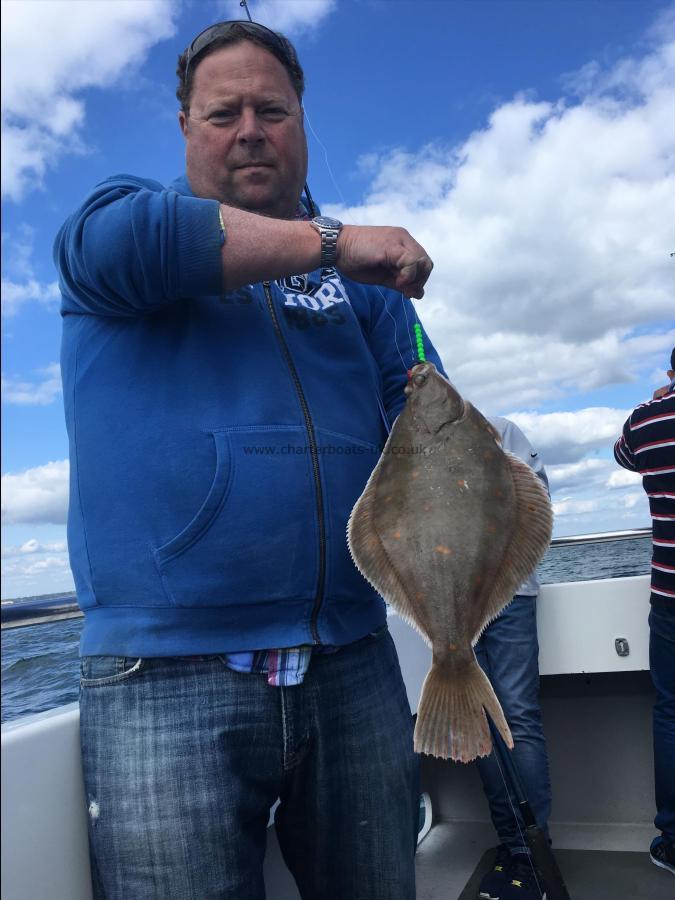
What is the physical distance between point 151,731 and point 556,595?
125 inches

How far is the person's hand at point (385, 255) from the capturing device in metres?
1.63

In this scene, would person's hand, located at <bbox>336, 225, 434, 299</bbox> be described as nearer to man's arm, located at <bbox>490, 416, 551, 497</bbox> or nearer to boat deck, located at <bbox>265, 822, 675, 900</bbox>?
man's arm, located at <bbox>490, 416, 551, 497</bbox>

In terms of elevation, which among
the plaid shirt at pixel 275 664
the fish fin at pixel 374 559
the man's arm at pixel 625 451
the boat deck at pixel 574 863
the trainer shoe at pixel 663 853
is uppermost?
the man's arm at pixel 625 451

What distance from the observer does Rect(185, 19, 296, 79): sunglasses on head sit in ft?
6.50

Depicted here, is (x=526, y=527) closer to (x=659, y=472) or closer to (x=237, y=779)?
(x=237, y=779)

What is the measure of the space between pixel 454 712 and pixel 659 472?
279 cm

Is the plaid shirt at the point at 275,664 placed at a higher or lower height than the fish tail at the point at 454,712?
higher

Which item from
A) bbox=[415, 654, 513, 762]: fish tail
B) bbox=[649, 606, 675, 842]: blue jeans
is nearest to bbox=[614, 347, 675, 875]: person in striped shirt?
bbox=[649, 606, 675, 842]: blue jeans

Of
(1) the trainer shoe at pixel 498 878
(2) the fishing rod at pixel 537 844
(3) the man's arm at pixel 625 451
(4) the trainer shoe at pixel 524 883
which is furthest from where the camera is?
(3) the man's arm at pixel 625 451

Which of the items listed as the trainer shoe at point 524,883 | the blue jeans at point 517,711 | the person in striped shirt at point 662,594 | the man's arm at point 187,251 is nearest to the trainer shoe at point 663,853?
the person in striped shirt at point 662,594

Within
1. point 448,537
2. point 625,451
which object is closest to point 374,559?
point 448,537

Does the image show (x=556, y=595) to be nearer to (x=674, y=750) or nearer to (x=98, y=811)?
(x=674, y=750)

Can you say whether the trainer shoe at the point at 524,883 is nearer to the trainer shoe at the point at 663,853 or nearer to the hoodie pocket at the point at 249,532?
the trainer shoe at the point at 663,853

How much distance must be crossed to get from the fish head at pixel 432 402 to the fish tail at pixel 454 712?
1.92ft
